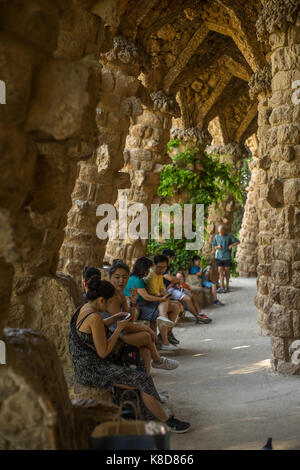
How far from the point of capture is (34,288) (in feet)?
12.7

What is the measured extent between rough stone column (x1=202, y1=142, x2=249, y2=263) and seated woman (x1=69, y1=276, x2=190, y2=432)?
1128 cm

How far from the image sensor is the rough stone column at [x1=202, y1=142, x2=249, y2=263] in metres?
15.9

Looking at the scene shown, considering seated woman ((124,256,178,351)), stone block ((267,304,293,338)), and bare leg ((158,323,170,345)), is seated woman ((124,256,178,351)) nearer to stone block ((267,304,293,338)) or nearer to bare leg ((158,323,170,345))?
bare leg ((158,323,170,345))

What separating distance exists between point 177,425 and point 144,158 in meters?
6.74

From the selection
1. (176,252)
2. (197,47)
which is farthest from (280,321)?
(197,47)

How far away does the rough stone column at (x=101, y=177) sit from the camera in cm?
642

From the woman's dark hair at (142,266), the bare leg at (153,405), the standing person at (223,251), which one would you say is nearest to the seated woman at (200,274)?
the standing person at (223,251)

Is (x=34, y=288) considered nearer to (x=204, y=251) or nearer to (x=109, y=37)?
(x=109, y=37)

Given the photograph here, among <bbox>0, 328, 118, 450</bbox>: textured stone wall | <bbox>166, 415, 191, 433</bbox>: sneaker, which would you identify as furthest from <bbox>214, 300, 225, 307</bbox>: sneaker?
<bbox>0, 328, 118, 450</bbox>: textured stone wall

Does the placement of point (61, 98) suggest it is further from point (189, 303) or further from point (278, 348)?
point (189, 303)

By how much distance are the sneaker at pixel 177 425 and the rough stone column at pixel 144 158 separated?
577 centimetres

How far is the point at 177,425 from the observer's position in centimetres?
397

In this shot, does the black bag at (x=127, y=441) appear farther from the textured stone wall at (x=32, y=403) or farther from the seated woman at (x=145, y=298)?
the seated woman at (x=145, y=298)

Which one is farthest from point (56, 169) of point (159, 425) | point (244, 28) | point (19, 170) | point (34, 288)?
point (244, 28)
